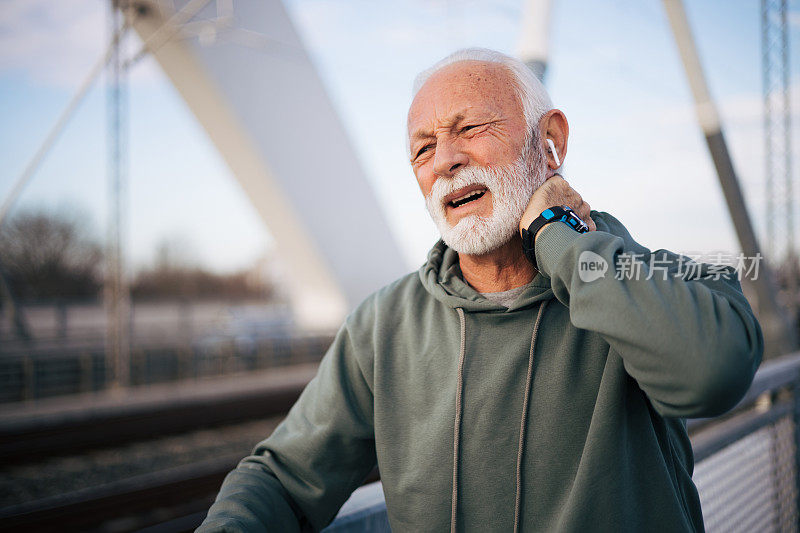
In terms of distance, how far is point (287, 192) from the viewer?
390 inches

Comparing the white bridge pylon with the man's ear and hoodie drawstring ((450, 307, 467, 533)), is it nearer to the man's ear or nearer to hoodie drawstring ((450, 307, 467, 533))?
the man's ear

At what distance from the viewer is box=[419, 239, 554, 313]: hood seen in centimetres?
120

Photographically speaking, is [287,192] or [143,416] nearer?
[143,416]

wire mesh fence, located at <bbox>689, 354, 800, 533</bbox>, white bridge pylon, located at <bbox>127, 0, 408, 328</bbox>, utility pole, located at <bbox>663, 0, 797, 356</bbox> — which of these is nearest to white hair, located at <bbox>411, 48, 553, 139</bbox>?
→ wire mesh fence, located at <bbox>689, 354, 800, 533</bbox>

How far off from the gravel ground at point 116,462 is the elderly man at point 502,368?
4.33 m

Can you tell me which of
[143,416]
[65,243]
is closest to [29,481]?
[143,416]

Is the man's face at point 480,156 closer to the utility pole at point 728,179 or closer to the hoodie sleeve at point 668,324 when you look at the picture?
the hoodie sleeve at point 668,324

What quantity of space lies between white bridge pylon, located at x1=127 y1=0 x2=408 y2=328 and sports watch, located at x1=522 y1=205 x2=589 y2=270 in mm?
6909

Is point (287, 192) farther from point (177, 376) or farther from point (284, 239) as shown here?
point (177, 376)

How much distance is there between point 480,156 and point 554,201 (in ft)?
0.60

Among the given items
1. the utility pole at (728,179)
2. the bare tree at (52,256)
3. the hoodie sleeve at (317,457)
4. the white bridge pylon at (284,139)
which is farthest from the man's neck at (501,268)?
the bare tree at (52,256)

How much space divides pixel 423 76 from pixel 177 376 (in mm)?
8590

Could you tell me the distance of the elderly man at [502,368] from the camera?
96 centimetres

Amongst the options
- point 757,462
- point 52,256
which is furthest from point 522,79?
point 52,256
